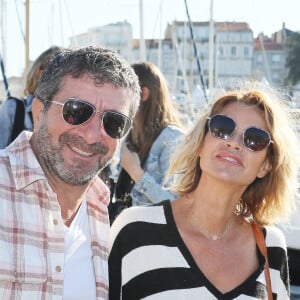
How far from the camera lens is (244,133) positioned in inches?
103

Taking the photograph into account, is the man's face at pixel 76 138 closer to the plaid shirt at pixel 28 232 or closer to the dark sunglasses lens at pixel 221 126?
the plaid shirt at pixel 28 232

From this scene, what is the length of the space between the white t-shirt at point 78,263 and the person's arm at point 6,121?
5.26 feet

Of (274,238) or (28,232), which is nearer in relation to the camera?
(28,232)

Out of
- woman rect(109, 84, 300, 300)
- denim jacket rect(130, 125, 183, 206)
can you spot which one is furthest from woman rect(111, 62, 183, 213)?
woman rect(109, 84, 300, 300)

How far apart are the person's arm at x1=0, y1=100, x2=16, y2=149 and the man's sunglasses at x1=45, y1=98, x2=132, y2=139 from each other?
5.30ft

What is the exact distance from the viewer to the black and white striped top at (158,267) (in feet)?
7.97

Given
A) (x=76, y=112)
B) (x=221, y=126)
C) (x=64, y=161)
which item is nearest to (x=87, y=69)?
(x=76, y=112)

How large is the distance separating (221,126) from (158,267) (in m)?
0.69

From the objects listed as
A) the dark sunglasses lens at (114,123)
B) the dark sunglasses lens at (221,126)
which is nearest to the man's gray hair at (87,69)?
the dark sunglasses lens at (114,123)

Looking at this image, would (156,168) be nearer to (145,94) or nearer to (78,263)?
(145,94)

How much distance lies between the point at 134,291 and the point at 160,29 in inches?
886

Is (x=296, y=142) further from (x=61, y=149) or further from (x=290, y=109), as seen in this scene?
(x=61, y=149)

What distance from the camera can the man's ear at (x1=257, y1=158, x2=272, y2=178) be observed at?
2767 mm

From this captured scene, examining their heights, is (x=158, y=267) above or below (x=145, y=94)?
below
